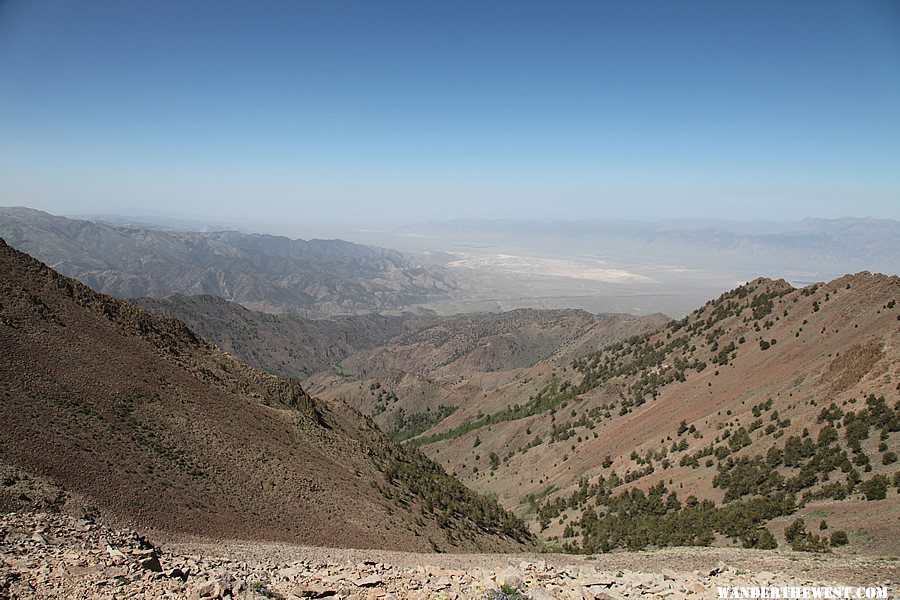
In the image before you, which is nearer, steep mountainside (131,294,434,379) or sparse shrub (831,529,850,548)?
sparse shrub (831,529,850,548)

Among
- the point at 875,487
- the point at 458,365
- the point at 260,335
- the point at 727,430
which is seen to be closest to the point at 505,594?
the point at 875,487

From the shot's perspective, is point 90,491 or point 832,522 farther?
point 832,522

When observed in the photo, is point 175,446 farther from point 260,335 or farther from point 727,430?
point 260,335

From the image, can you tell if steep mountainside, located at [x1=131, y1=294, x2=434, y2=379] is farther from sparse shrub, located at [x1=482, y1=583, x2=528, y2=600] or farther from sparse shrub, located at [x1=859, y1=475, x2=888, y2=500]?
sparse shrub, located at [x1=482, y1=583, x2=528, y2=600]

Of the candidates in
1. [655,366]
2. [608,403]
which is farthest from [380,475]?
[655,366]

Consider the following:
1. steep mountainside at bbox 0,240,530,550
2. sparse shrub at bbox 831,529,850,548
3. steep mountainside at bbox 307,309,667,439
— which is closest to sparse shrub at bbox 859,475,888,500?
sparse shrub at bbox 831,529,850,548

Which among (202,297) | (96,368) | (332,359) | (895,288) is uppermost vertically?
(895,288)

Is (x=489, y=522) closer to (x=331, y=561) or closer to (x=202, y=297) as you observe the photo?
(x=331, y=561)
